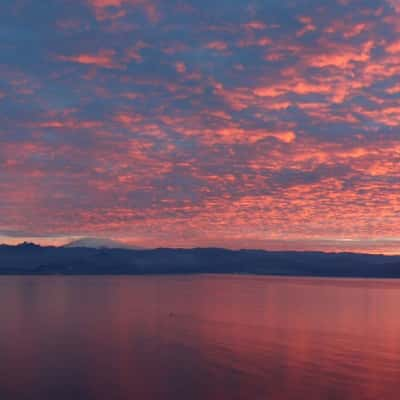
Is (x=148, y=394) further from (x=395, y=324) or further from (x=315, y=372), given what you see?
(x=395, y=324)

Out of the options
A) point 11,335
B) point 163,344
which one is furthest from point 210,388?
point 11,335

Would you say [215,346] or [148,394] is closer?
[148,394]

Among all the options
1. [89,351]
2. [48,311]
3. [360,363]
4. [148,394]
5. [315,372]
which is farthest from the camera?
[48,311]

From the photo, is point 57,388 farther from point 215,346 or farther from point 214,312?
point 214,312

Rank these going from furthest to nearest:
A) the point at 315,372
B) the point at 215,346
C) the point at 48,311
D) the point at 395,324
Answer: the point at 48,311
the point at 395,324
the point at 215,346
the point at 315,372

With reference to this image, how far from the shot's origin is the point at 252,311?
87562 millimetres

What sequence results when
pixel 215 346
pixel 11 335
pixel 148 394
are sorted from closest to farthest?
pixel 148 394
pixel 215 346
pixel 11 335

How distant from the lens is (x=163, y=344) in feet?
165

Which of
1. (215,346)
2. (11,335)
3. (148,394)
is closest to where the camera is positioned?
(148,394)

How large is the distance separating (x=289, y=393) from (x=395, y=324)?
1704 inches

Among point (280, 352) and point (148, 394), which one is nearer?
point (148, 394)

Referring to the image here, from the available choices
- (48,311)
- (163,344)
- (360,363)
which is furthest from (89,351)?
(48,311)

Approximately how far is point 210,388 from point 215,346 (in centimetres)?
1606

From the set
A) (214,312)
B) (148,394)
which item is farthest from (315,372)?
(214,312)
